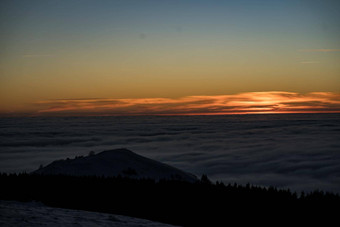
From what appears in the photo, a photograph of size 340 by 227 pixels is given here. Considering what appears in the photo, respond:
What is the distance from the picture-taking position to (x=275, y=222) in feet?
29.1

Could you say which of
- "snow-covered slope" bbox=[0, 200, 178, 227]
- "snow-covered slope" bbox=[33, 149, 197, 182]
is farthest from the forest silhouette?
"snow-covered slope" bbox=[33, 149, 197, 182]

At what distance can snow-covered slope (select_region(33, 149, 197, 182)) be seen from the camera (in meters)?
16.7

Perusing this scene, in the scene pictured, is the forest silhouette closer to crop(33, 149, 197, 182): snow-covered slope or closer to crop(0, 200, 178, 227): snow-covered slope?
crop(0, 200, 178, 227): snow-covered slope

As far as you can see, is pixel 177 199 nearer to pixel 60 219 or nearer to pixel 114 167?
pixel 60 219

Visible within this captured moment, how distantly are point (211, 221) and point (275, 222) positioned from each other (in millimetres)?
1663

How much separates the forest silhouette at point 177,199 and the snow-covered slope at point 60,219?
2.56 ft

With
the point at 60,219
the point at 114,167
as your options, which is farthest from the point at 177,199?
the point at 114,167

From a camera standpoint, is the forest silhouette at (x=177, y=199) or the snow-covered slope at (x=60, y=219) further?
the forest silhouette at (x=177, y=199)

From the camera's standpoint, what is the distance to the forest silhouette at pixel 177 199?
8.93m

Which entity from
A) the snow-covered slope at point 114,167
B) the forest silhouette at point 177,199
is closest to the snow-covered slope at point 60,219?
the forest silhouette at point 177,199

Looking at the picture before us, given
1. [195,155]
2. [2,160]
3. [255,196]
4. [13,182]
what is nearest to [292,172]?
[195,155]

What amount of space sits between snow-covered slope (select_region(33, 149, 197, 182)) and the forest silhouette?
4308 mm

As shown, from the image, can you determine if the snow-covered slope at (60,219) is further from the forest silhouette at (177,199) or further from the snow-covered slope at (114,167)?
the snow-covered slope at (114,167)

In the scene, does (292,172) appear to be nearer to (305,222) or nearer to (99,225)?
(305,222)
